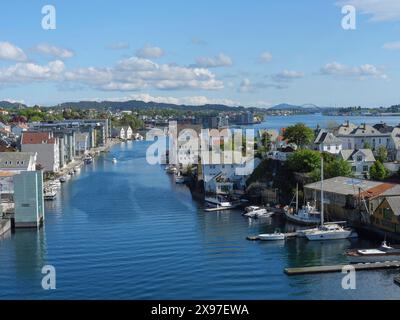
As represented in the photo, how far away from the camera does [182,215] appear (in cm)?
1200

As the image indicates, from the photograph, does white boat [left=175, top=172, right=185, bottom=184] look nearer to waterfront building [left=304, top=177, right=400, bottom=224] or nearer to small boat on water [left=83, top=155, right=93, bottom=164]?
waterfront building [left=304, top=177, right=400, bottom=224]

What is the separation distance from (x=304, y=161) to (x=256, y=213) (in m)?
2.30

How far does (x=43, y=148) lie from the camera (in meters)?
19.6

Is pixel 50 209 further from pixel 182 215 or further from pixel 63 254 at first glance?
pixel 63 254

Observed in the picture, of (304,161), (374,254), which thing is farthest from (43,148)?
(374,254)

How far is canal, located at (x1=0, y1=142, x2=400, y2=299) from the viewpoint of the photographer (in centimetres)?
670

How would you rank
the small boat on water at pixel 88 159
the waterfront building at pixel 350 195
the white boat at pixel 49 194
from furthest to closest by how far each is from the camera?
the small boat on water at pixel 88 159
the white boat at pixel 49 194
the waterfront building at pixel 350 195

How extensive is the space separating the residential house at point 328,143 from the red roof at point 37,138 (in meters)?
8.84

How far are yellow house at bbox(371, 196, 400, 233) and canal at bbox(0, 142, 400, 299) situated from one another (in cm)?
53

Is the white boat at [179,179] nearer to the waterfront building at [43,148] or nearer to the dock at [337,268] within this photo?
the waterfront building at [43,148]

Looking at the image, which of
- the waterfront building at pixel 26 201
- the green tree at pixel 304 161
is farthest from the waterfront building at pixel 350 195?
the waterfront building at pixel 26 201

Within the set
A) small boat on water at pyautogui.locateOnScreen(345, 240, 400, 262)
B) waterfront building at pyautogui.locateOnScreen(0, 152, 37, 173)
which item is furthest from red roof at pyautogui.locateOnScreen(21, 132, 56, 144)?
small boat on water at pyautogui.locateOnScreen(345, 240, 400, 262)

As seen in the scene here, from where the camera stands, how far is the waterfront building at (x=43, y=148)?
19.5 m

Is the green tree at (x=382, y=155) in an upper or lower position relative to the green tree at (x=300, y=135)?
lower
